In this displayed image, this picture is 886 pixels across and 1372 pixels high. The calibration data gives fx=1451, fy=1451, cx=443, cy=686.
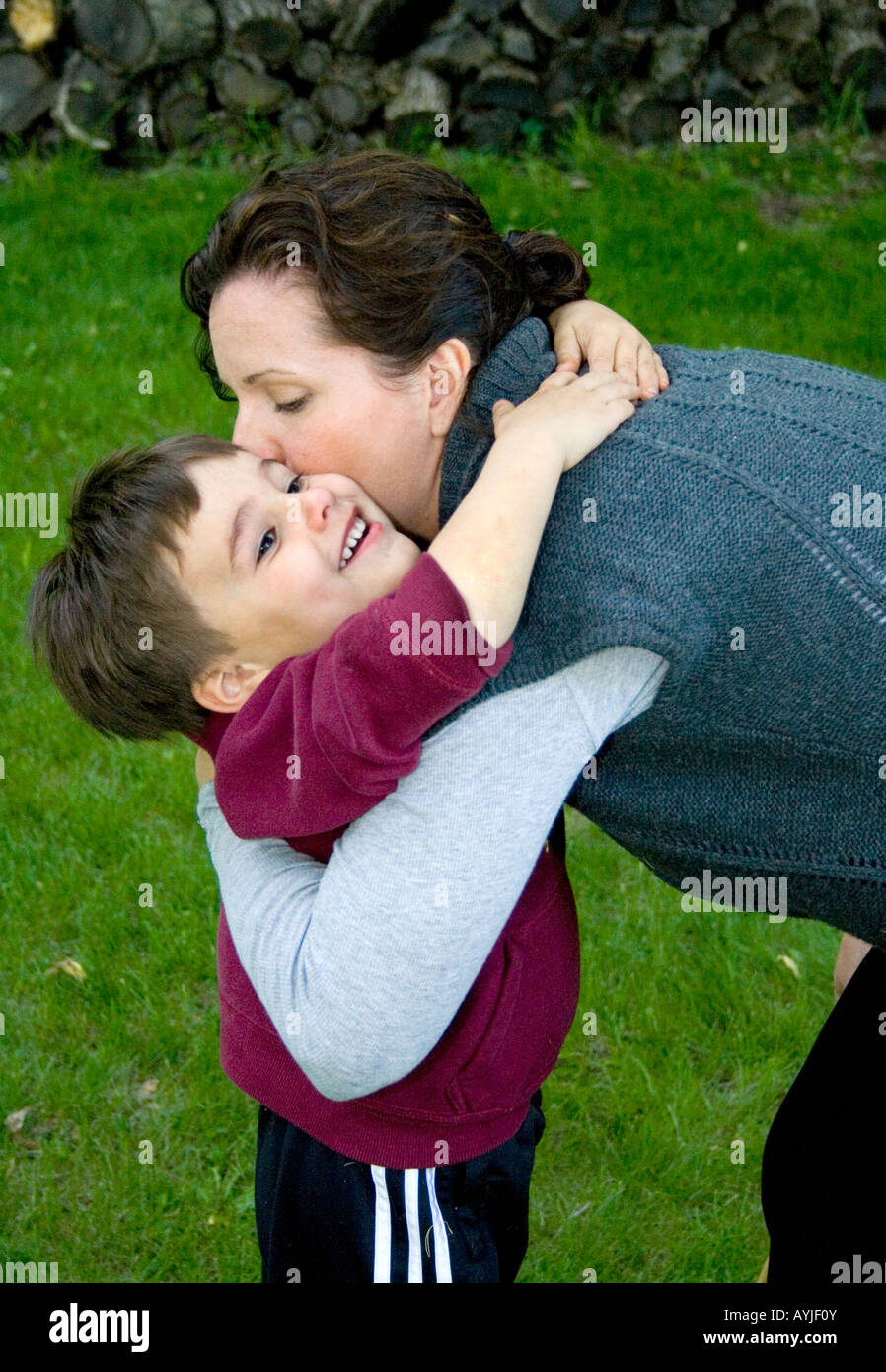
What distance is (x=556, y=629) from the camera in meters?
1.70

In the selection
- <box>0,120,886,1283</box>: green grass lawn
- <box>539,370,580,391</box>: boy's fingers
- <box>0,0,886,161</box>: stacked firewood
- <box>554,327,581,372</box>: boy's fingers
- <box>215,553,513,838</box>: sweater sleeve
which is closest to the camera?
<box>215,553,513,838</box>: sweater sleeve

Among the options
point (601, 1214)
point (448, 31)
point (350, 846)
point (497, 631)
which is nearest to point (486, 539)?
point (497, 631)

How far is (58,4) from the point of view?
7.02 meters

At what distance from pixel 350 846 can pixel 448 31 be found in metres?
6.37

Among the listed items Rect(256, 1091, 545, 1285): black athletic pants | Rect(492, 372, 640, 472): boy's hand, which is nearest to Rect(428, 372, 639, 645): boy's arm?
Rect(492, 372, 640, 472): boy's hand

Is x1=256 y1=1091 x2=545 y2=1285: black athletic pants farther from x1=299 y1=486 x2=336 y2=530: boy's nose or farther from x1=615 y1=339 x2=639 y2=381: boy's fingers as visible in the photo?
x1=615 y1=339 x2=639 y2=381: boy's fingers

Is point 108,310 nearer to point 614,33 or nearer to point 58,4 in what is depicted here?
point 58,4

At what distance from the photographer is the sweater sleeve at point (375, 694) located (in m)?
1.60

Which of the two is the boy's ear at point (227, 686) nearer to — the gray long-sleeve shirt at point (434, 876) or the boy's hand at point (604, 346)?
A: the gray long-sleeve shirt at point (434, 876)

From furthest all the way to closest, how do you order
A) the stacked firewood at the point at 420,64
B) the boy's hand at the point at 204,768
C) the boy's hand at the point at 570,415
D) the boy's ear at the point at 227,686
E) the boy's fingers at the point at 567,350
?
the stacked firewood at the point at 420,64, the boy's hand at the point at 204,768, the boy's ear at the point at 227,686, the boy's fingers at the point at 567,350, the boy's hand at the point at 570,415

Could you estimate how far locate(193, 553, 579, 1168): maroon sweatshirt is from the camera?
1.62 meters

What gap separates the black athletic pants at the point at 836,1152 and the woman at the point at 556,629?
264 mm

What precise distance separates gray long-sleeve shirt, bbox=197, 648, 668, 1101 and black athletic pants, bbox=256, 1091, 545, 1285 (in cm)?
35

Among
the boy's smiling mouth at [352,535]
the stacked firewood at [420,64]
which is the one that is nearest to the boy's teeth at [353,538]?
the boy's smiling mouth at [352,535]
